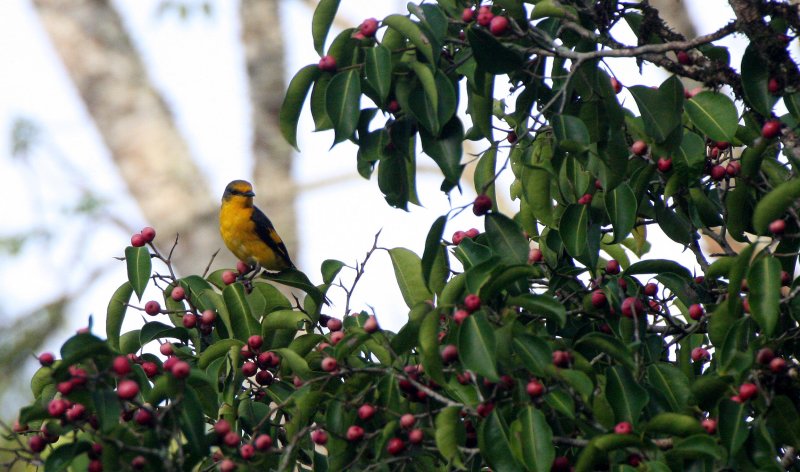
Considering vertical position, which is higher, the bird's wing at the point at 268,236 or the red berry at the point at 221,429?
the bird's wing at the point at 268,236

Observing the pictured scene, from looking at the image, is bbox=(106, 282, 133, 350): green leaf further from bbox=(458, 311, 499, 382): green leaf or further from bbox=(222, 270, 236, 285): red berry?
bbox=(458, 311, 499, 382): green leaf

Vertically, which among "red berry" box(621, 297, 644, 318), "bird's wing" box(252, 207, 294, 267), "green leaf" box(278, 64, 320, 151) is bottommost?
"red berry" box(621, 297, 644, 318)

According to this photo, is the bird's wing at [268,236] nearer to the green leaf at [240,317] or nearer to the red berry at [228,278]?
the red berry at [228,278]

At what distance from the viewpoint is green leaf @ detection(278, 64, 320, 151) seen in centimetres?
337

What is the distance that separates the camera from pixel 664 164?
11.5ft

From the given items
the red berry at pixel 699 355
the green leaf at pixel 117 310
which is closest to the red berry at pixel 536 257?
the red berry at pixel 699 355

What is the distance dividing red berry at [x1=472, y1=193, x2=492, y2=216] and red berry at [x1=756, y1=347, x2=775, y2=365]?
0.94 metres

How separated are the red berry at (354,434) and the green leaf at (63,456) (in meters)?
0.80

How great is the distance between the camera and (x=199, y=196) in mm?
11016

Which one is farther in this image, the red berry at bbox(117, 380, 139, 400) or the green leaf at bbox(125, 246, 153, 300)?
the green leaf at bbox(125, 246, 153, 300)

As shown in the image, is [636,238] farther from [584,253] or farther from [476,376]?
[476,376]

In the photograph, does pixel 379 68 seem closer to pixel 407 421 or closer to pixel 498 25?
pixel 498 25

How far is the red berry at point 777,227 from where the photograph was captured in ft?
9.86

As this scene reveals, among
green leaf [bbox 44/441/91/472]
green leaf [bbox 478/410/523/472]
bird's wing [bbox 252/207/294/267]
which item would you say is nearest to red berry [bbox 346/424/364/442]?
green leaf [bbox 478/410/523/472]
